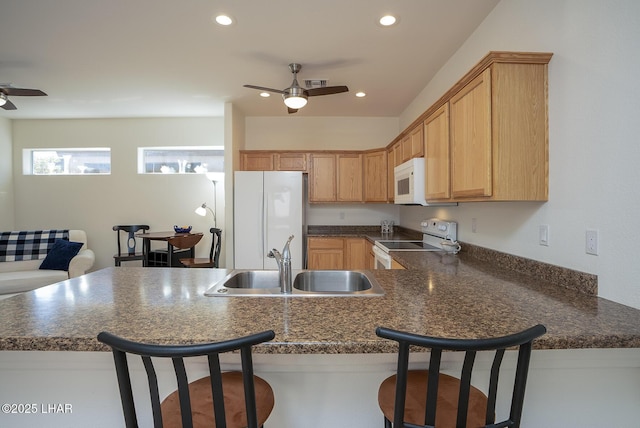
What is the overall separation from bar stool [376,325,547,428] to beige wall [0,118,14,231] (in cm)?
662

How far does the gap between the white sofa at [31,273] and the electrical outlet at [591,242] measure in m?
5.05

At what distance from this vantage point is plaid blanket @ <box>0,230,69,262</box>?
393 centimetres

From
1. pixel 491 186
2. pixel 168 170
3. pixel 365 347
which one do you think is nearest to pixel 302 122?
pixel 168 170

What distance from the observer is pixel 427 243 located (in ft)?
10.8

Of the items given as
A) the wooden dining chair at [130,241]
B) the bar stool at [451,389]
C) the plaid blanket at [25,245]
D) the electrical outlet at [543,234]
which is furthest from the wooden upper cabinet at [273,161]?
the bar stool at [451,389]

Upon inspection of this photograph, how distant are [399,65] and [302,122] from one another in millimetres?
2023

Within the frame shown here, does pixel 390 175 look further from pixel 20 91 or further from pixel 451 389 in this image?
pixel 20 91

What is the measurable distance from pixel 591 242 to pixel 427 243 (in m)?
1.94

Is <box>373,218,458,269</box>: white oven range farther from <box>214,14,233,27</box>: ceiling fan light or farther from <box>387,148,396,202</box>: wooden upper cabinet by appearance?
<box>214,14,233,27</box>: ceiling fan light

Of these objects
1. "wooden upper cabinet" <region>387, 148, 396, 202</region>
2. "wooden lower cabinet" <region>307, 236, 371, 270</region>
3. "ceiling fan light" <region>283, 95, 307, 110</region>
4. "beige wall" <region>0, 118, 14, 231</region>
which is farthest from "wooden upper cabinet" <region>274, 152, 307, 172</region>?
"beige wall" <region>0, 118, 14, 231</region>

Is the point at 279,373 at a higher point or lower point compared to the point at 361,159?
lower

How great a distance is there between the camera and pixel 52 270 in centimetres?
385

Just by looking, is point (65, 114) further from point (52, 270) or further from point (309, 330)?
point (309, 330)

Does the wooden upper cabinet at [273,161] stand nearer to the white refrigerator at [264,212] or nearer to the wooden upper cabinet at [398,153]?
the white refrigerator at [264,212]
